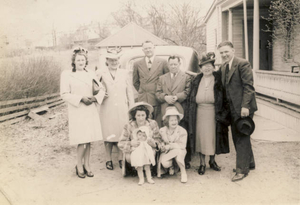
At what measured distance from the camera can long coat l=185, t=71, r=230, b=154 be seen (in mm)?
4406

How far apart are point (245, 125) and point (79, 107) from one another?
7.90 feet

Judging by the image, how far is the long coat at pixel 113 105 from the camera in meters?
4.95

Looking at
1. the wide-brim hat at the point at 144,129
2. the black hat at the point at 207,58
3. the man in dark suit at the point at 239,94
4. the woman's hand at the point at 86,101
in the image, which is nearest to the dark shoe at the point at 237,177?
the man in dark suit at the point at 239,94

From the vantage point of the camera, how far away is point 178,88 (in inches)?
186

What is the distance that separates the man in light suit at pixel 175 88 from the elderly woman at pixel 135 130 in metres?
0.38

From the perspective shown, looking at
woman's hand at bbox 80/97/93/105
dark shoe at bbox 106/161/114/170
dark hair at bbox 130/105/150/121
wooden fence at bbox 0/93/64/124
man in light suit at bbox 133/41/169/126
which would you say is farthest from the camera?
wooden fence at bbox 0/93/64/124

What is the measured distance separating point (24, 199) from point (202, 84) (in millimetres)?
2928

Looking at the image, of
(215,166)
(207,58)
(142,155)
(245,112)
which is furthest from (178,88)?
(215,166)

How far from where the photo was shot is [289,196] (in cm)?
370

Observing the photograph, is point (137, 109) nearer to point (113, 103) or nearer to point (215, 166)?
point (113, 103)

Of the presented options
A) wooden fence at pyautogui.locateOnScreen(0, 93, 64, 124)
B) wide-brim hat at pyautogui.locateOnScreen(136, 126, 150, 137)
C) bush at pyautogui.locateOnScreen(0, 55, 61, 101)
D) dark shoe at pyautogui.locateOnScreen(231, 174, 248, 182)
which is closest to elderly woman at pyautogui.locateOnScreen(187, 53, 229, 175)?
dark shoe at pyautogui.locateOnScreen(231, 174, 248, 182)

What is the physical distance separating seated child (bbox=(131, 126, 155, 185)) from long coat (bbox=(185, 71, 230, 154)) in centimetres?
75

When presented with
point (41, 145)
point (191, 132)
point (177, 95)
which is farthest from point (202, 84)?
point (41, 145)

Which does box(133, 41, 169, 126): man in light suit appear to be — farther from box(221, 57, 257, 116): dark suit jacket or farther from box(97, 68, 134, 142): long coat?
box(221, 57, 257, 116): dark suit jacket
